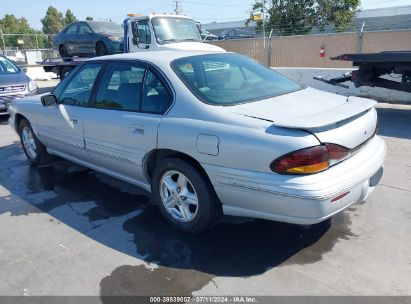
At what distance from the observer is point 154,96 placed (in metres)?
3.49

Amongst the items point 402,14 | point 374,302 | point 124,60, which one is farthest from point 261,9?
point 374,302

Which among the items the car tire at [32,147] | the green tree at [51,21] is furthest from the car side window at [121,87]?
the green tree at [51,21]

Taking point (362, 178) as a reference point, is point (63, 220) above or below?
below

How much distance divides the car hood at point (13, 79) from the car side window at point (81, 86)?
5426 mm

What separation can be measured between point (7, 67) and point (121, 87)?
796 cm

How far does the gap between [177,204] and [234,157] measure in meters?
0.90

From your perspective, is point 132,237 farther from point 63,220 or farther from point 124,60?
point 124,60

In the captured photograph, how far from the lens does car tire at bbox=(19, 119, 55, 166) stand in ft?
17.5

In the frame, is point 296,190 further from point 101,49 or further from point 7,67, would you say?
point 101,49

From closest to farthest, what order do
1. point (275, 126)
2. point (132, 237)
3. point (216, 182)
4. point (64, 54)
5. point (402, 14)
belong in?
point (275, 126), point (216, 182), point (132, 237), point (64, 54), point (402, 14)

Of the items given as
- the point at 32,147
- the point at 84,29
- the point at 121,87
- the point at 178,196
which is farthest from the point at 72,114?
the point at 84,29

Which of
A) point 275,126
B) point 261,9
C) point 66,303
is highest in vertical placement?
point 261,9

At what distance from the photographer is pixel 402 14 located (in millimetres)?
35438

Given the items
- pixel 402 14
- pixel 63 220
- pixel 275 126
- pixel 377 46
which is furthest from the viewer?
pixel 402 14
